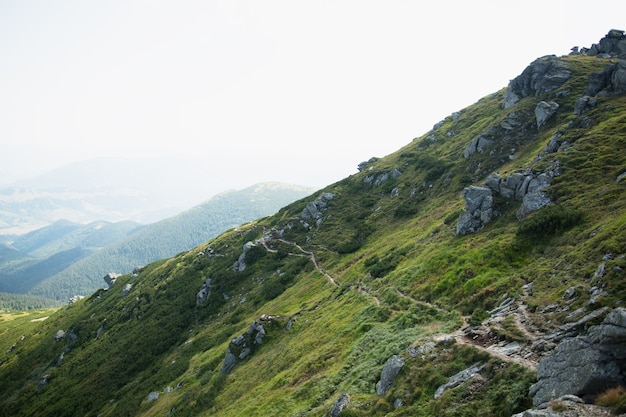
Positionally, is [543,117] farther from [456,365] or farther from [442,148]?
[456,365]

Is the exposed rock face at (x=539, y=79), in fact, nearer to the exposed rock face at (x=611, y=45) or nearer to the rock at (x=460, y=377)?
the exposed rock face at (x=611, y=45)

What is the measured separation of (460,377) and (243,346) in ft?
160

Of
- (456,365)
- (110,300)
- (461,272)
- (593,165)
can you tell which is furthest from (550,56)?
(110,300)

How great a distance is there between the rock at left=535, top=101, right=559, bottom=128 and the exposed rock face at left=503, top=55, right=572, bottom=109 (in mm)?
15722

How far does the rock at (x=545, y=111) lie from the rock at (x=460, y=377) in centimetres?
6925

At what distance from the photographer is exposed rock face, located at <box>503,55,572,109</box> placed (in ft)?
281

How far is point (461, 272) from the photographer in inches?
1507

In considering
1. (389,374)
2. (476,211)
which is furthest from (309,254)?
Result: (389,374)

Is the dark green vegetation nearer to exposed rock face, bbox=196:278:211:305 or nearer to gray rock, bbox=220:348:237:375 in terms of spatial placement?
gray rock, bbox=220:348:237:375

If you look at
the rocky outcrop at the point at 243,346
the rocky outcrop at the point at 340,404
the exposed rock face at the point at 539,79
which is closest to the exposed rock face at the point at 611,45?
the exposed rock face at the point at 539,79

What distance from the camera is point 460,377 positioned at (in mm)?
22625

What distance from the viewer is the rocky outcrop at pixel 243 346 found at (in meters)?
61.5

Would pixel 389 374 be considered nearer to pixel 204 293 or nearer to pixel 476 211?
pixel 476 211

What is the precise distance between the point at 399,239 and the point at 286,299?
28.1m
